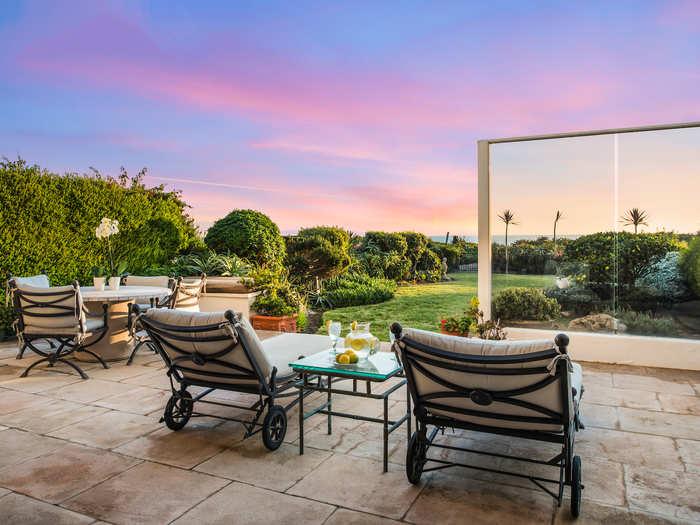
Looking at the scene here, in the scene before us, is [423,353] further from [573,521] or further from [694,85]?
[694,85]

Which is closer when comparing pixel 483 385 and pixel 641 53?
pixel 483 385

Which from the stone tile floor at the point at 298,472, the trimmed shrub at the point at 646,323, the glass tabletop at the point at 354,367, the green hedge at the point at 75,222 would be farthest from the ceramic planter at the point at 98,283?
the trimmed shrub at the point at 646,323

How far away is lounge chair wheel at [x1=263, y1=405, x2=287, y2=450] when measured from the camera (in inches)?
112

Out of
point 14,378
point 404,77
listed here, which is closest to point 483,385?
point 14,378

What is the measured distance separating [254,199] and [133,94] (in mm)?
3414

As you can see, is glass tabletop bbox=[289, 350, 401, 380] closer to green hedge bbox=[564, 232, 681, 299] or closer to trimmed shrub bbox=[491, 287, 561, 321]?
trimmed shrub bbox=[491, 287, 561, 321]

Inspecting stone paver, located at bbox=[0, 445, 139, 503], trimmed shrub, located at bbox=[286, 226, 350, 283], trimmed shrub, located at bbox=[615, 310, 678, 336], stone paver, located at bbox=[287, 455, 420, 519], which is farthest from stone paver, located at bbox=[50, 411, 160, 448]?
trimmed shrub, located at bbox=[286, 226, 350, 283]

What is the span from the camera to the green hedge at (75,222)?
20.7 ft

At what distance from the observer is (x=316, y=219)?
37.2ft

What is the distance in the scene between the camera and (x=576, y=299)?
18.7 ft

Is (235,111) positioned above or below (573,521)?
above

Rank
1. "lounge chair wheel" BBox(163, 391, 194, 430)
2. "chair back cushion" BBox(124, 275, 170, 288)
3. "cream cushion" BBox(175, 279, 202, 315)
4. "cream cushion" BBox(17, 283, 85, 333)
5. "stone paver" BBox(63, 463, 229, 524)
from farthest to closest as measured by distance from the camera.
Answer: "chair back cushion" BBox(124, 275, 170, 288)
"cream cushion" BBox(175, 279, 202, 315)
"cream cushion" BBox(17, 283, 85, 333)
"lounge chair wheel" BBox(163, 391, 194, 430)
"stone paver" BBox(63, 463, 229, 524)

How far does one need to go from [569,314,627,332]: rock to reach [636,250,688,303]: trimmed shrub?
1.68 ft

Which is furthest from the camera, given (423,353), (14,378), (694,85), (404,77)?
(404,77)
